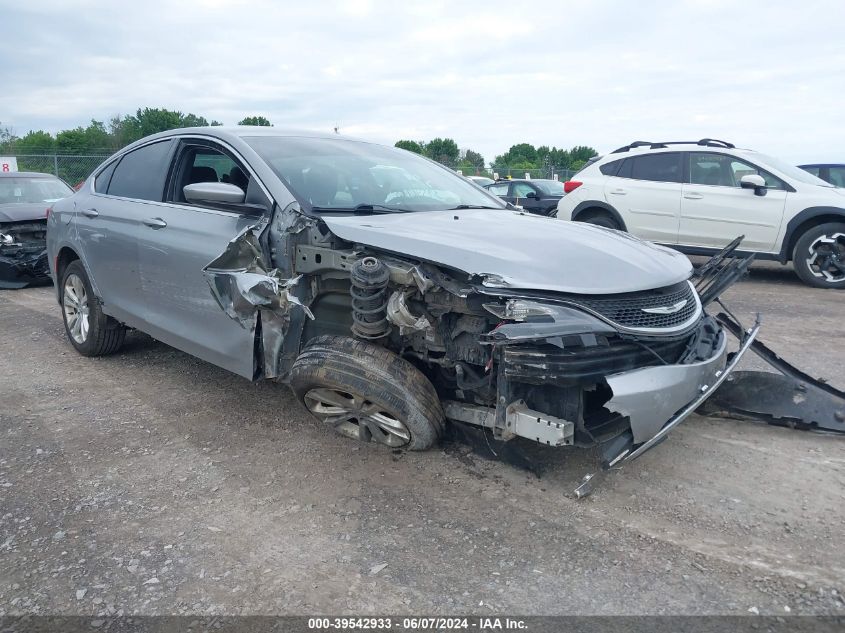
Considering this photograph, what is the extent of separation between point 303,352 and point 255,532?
3.14ft

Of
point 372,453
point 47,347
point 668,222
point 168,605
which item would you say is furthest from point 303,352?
point 668,222

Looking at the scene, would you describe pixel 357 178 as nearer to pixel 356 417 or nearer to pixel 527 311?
pixel 356 417

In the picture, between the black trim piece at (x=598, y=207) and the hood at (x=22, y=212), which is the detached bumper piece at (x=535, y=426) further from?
the hood at (x=22, y=212)

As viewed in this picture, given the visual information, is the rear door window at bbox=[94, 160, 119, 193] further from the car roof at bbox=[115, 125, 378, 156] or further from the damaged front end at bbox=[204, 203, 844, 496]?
the damaged front end at bbox=[204, 203, 844, 496]

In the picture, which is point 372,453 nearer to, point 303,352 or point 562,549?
point 303,352

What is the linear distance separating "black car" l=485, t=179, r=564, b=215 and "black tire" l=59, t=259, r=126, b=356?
33.0 feet

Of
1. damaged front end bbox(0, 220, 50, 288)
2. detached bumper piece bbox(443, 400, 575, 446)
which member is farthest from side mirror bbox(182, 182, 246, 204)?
damaged front end bbox(0, 220, 50, 288)

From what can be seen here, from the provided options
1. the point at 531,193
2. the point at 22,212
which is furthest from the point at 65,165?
the point at 531,193

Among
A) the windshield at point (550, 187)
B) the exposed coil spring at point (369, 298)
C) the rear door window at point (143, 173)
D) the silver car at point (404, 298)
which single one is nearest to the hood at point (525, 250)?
the silver car at point (404, 298)

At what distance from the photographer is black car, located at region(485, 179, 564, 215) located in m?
14.6

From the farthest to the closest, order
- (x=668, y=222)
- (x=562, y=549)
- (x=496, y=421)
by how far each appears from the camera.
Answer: (x=668, y=222)
(x=496, y=421)
(x=562, y=549)

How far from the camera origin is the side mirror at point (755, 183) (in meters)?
8.36

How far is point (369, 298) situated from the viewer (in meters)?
3.13

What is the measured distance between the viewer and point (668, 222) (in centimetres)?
902
